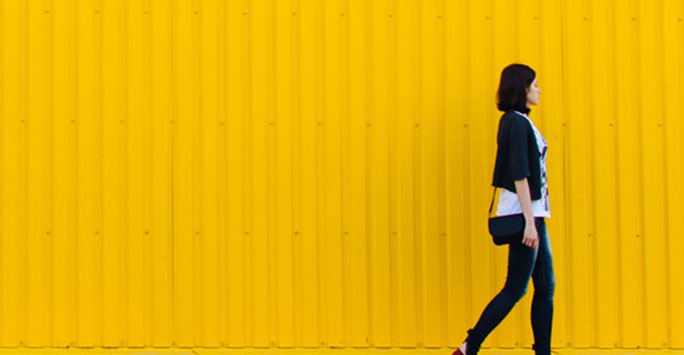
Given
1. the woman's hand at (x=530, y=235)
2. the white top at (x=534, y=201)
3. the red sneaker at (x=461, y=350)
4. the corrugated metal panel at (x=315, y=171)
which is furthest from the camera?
the corrugated metal panel at (x=315, y=171)

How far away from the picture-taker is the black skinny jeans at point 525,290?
4.98 m

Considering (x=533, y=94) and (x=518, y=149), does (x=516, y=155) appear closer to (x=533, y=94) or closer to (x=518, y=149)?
(x=518, y=149)

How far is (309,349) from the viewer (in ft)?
18.1

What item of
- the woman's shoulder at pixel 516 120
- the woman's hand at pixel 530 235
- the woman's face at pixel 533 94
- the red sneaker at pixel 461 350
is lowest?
the red sneaker at pixel 461 350

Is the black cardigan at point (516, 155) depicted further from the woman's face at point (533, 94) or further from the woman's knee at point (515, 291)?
the woman's knee at point (515, 291)

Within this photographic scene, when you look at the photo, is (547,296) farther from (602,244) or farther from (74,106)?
(74,106)

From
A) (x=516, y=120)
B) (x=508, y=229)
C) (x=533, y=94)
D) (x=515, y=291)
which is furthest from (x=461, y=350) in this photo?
(x=533, y=94)

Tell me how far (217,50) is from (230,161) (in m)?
0.62

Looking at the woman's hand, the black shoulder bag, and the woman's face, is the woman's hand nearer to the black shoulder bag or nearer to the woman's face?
the black shoulder bag

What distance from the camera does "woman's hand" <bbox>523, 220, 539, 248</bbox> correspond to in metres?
4.86

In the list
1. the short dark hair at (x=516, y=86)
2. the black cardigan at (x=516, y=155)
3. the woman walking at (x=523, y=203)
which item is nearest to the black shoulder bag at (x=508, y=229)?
the woman walking at (x=523, y=203)

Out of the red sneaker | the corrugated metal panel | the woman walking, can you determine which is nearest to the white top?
the woman walking

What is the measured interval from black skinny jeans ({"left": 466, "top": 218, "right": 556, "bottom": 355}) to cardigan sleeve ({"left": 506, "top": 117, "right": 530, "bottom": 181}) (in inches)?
11.4

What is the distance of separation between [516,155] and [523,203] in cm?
24
